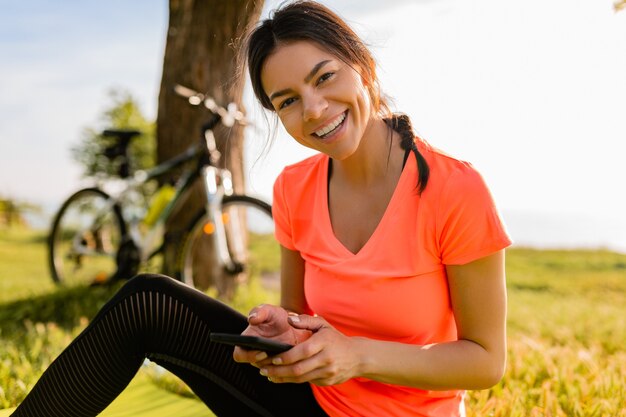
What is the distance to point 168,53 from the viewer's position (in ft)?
17.1

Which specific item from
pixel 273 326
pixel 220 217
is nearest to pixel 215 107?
pixel 220 217

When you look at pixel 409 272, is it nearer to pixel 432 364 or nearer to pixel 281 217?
pixel 432 364

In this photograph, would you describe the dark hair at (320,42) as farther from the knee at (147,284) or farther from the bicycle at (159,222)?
the bicycle at (159,222)

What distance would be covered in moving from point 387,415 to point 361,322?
25 centimetres

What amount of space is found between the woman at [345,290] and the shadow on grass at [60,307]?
307 centimetres

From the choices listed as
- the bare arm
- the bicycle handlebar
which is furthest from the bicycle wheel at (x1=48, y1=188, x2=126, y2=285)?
the bare arm

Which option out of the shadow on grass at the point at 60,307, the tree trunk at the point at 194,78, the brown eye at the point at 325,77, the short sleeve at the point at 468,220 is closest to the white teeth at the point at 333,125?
the brown eye at the point at 325,77

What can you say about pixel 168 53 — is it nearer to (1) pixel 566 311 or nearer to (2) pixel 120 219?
(2) pixel 120 219

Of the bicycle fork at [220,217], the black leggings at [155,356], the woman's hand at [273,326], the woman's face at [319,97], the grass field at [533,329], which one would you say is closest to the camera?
the woman's hand at [273,326]

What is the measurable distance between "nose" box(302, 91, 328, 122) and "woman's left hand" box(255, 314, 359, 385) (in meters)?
0.57

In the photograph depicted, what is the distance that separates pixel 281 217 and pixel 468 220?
698 millimetres

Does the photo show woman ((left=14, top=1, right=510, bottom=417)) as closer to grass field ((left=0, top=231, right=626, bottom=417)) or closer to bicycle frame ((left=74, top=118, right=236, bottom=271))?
grass field ((left=0, top=231, right=626, bottom=417))

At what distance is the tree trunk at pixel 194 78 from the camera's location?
494 cm

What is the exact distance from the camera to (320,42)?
1767 millimetres
